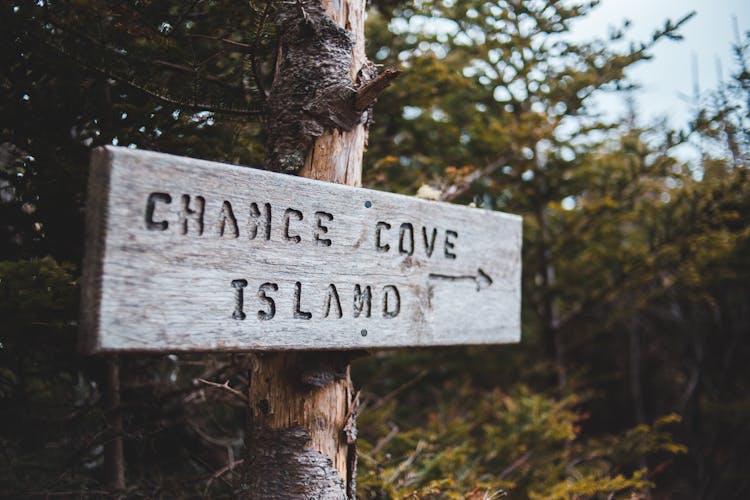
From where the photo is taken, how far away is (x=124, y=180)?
1220 mm

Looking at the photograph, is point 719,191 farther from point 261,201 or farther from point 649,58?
point 261,201

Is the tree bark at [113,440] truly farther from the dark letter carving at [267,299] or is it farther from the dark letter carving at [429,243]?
the dark letter carving at [429,243]

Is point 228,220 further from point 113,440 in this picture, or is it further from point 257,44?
point 113,440

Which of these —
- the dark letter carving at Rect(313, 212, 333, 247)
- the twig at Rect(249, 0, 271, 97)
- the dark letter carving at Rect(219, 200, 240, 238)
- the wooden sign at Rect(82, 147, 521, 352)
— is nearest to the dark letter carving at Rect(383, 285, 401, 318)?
the wooden sign at Rect(82, 147, 521, 352)

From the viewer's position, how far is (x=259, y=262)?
142cm

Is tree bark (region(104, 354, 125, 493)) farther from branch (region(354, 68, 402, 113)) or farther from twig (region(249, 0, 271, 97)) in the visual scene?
branch (region(354, 68, 402, 113))

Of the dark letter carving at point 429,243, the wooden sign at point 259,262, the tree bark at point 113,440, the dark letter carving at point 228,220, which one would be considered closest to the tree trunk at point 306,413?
the wooden sign at point 259,262

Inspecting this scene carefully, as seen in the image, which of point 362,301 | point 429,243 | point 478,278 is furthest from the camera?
point 478,278

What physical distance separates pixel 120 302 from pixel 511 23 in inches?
116

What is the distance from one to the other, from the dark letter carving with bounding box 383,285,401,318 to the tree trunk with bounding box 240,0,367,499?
20 centimetres

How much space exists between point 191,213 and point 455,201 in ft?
6.94

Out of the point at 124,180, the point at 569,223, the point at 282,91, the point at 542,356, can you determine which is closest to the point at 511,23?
the point at 569,223

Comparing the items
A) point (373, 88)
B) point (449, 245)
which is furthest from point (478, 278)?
point (373, 88)

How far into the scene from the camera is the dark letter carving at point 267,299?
55.7 inches
